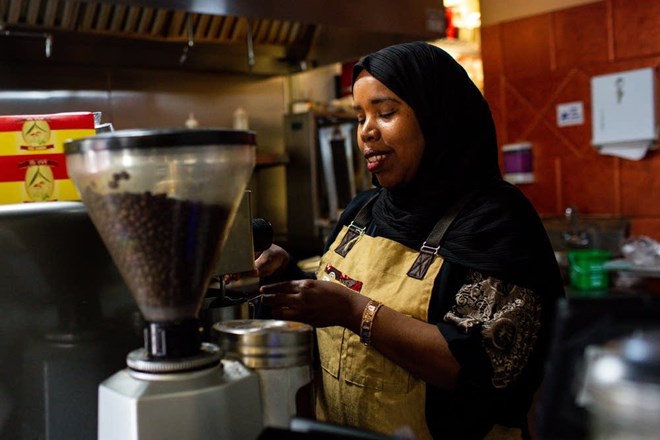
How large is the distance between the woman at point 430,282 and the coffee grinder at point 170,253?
0.40 metres

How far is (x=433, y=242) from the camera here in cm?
144

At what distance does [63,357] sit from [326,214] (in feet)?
11.1

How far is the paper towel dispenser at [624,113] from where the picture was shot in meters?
4.38

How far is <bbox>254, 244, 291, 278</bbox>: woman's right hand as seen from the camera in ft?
5.16

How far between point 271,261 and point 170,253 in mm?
853

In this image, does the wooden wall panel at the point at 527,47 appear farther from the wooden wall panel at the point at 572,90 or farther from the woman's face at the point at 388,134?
the woman's face at the point at 388,134

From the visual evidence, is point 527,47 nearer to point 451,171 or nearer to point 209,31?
point 209,31

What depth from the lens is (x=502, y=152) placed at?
5.26m

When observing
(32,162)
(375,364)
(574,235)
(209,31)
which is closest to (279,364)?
(32,162)

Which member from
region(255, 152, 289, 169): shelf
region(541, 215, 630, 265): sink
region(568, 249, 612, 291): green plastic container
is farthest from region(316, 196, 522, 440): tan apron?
region(541, 215, 630, 265): sink

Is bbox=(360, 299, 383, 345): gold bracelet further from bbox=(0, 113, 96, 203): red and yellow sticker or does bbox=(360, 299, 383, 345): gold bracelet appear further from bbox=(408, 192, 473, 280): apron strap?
bbox=(0, 113, 96, 203): red and yellow sticker

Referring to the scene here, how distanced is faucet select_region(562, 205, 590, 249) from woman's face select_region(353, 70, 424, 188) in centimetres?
331

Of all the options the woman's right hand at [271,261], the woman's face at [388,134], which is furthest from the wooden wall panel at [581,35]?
the woman's right hand at [271,261]

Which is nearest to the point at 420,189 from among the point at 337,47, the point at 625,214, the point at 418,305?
the point at 418,305
